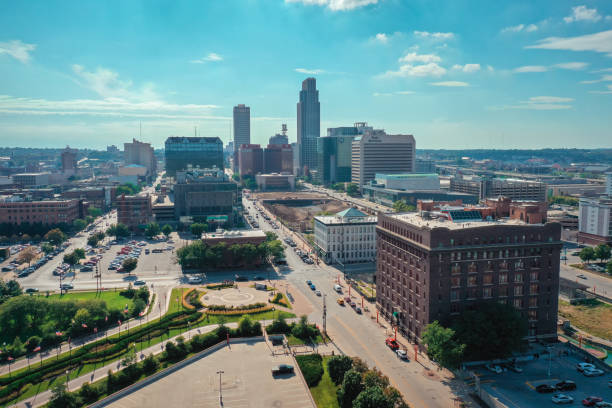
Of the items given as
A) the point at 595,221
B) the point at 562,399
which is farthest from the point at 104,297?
the point at 595,221

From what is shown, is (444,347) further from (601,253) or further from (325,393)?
(601,253)

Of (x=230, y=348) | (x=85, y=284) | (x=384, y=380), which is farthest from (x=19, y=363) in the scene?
(x=384, y=380)

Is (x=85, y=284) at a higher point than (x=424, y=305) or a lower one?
lower

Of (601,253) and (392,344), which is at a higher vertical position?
(601,253)

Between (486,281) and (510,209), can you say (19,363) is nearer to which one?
(486,281)

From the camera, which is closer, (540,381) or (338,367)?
(338,367)

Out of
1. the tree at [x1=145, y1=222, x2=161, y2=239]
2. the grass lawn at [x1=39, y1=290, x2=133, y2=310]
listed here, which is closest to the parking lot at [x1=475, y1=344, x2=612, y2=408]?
the grass lawn at [x1=39, y1=290, x2=133, y2=310]
